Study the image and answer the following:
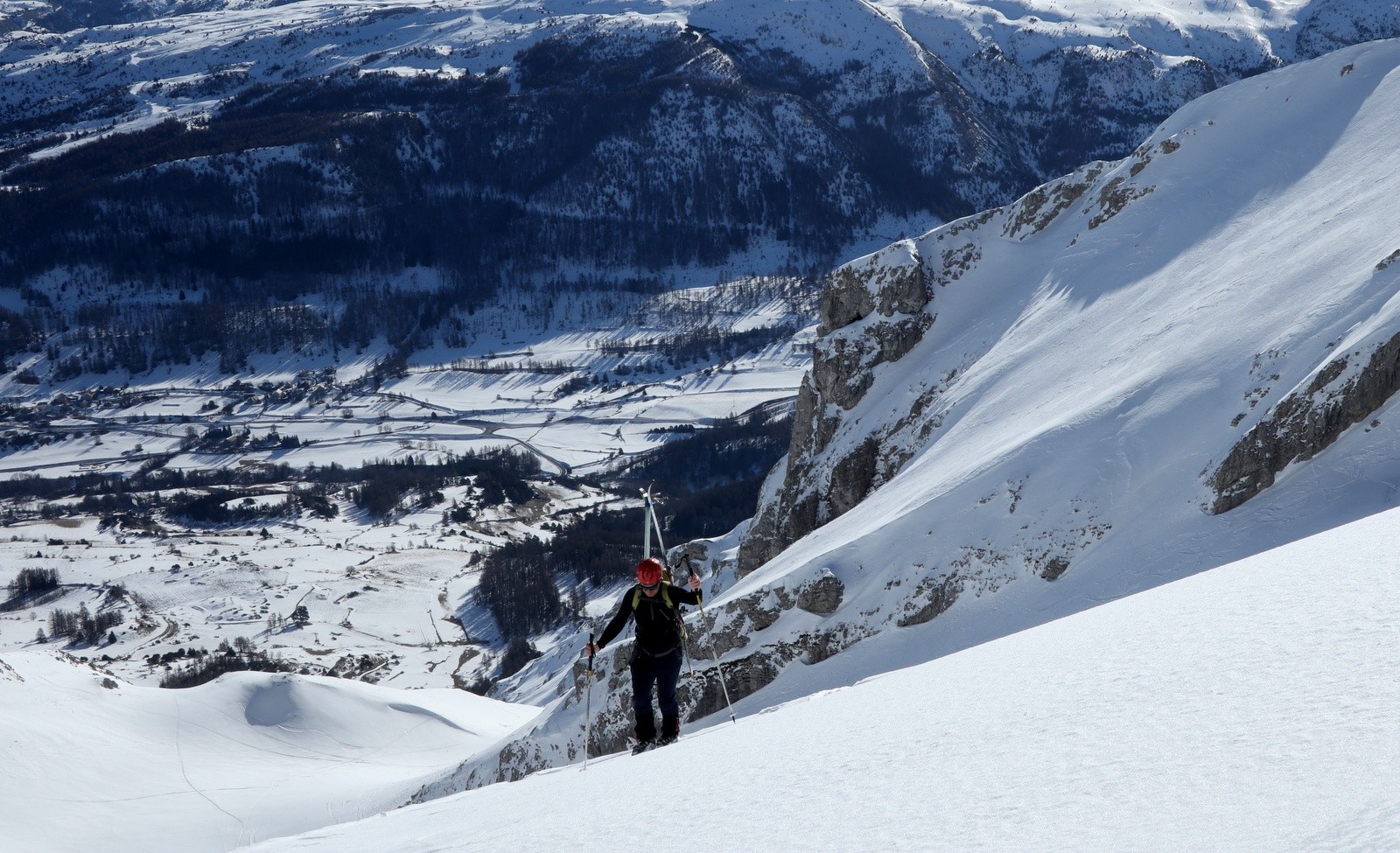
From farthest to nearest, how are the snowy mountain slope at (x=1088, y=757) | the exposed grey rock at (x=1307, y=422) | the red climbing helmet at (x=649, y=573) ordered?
the exposed grey rock at (x=1307, y=422) < the red climbing helmet at (x=649, y=573) < the snowy mountain slope at (x=1088, y=757)

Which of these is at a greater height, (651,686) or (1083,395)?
(651,686)

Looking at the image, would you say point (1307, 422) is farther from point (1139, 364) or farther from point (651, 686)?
point (651, 686)

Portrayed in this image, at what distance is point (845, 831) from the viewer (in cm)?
718

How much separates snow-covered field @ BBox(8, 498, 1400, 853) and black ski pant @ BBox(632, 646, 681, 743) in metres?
0.53

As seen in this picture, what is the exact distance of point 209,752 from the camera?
4628 centimetres

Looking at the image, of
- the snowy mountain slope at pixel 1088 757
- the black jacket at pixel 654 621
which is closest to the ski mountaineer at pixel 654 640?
the black jacket at pixel 654 621

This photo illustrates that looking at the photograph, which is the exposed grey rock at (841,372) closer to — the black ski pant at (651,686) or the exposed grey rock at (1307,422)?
the exposed grey rock at (1307,422)

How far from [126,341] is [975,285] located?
19634 cm

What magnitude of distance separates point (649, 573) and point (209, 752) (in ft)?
133

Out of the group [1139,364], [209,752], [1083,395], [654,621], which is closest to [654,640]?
[654,621]

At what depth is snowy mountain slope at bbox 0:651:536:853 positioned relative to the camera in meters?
36.5

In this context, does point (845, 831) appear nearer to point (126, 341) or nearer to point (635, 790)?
point (635, 790)

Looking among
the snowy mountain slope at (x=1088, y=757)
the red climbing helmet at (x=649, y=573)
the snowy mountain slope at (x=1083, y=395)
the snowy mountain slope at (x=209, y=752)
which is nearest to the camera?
the snowy mountain slope at (x=1088, y=757)

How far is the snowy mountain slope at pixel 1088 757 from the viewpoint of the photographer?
5.90 m
